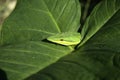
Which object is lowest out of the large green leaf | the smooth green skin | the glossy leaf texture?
the large green leaf

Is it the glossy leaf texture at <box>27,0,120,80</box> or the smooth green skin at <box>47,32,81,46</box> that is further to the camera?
the smooth green skin at <box>47,32,81,46</box>

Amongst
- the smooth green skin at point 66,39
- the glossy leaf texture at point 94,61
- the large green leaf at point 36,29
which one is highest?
the glossy leaf texture at point 94,61

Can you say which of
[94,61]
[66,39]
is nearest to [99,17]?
[66,39]

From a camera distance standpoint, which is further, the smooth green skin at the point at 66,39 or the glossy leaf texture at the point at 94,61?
the smooth green skin at the point at 66,39

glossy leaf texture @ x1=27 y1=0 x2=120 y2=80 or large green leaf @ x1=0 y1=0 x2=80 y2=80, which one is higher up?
glossy leaf texture @ x1=27 y1=0 x2=120 y2=80

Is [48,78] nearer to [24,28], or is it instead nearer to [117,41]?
[117,41]

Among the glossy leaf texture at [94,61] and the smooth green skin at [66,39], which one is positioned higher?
the glossy leaf texture at [94,61]
